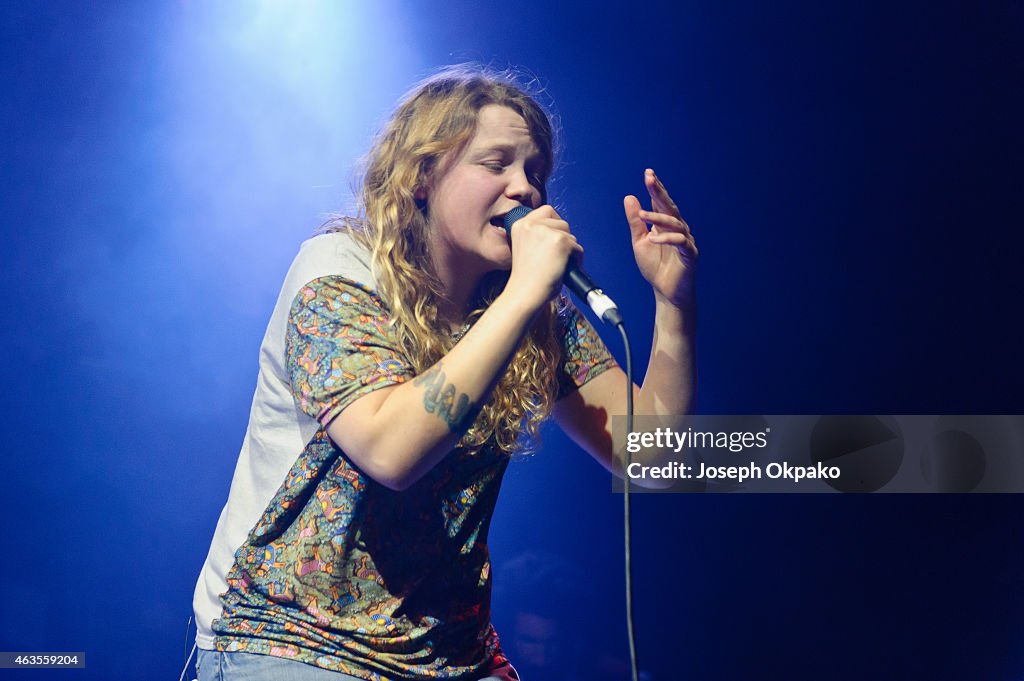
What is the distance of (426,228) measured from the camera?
1.33m

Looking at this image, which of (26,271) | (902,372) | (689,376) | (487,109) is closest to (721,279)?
(902,372)

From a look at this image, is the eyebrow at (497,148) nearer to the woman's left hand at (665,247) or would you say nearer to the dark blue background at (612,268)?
the woman's left hand at (665,247)

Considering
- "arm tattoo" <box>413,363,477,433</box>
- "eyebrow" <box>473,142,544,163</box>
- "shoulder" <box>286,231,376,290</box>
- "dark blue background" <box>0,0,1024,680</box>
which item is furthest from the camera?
"dark blue background" <box>0,0,1024,680</box>

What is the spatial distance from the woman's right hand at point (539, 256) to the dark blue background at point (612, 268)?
0.80 metres

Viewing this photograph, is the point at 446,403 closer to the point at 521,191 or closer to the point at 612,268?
the point at 521,191

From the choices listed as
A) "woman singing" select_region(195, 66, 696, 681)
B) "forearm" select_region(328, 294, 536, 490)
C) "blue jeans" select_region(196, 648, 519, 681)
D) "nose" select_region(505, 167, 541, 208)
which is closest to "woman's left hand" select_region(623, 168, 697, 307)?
"woman singing" select_region(195, 66, 696, 681)

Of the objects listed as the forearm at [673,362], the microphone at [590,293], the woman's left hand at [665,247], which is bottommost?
the microphone at [590,293]

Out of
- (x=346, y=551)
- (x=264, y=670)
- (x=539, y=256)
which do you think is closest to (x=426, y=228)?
(x=539, y=256)

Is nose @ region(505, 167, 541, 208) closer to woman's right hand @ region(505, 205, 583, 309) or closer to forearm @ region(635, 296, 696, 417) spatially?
woman's right hand @ region(505, 205, 583, 309)

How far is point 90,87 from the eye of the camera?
1867 millimetres

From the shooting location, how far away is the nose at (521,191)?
4.07 feet

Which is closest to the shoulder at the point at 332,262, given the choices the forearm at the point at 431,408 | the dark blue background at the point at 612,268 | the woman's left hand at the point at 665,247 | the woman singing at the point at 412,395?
the woman singing at the point at 412,395

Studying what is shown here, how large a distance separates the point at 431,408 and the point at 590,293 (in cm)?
24

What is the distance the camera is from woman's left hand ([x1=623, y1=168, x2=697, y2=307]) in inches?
50.8
